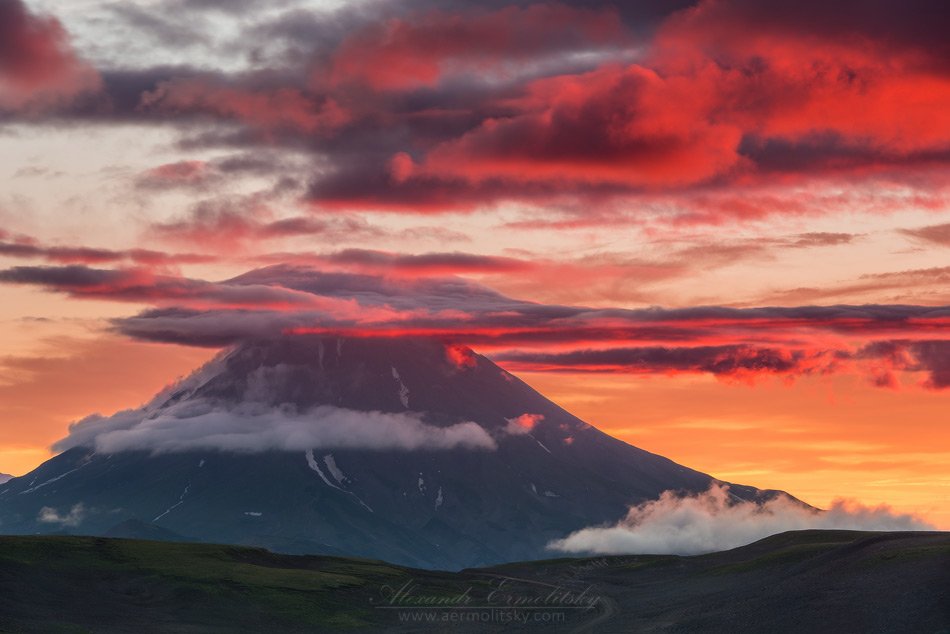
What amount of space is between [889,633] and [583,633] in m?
50.3

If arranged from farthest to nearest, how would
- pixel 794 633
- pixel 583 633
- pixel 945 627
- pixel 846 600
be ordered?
pixel 583 633 < pixel 846 600 < pixel 794 633 < pixel 945 627

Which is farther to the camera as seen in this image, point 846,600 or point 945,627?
point 846,600

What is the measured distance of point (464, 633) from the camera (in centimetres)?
19962

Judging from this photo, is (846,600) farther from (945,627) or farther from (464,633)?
(464,633)

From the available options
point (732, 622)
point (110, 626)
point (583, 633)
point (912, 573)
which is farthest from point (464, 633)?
point (912, 573)

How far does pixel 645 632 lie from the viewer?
631 feet

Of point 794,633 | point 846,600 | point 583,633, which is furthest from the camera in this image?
point 583,633

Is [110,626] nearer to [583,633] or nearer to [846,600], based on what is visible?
[583,633]

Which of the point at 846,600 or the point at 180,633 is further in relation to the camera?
the point at 180,633

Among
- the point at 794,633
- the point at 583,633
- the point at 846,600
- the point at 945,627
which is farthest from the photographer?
the point at 583,633

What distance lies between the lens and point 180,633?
19962 centimetres

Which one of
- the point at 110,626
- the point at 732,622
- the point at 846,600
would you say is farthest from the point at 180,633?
the point at 846,600

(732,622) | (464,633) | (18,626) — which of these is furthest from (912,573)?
(18,626)

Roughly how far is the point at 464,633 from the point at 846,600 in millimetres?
54353
